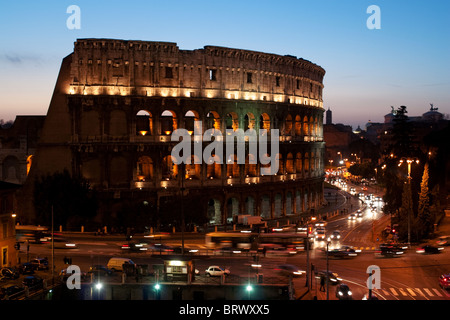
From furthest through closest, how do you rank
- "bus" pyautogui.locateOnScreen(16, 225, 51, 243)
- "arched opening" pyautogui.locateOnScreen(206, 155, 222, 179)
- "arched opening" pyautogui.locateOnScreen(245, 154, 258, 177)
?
1. "arched opening" pyautogui.locateOnScreen(245, 154, 258, 177)
2. "arched opening" pyautogui.locateOnScreen(206, 155, 222, 179)
3. "bus" pyautogui.locateOnScreen(16, 225, 51, 243)

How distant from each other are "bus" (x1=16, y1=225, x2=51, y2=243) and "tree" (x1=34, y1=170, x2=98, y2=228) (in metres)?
2.54

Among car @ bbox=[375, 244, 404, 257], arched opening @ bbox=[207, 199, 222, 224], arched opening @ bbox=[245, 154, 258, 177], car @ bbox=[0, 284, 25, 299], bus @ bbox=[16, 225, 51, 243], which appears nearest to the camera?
car @ bbox=[0, 284, 25, 299]

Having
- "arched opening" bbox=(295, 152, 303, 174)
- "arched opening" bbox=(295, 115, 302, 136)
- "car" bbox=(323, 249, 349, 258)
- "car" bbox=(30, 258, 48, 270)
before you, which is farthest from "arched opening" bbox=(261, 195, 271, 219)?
"car" bbox=(30, 258, 48, 270)

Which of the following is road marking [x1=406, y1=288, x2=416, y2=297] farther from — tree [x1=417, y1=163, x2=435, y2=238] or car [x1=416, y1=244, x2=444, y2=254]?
tree [x1=417, y1=163, x2=435, y2=238]

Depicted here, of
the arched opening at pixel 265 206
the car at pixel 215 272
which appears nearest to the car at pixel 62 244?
the car at pixel 215 272

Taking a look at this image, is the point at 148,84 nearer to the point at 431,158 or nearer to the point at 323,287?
the point at 323,287

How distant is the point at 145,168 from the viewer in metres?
77.5

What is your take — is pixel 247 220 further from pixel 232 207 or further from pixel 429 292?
pixel 429 292

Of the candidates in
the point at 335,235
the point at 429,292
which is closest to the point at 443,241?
the point at 335,235

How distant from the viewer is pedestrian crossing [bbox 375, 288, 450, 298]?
1527 inches

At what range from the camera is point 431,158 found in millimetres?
84875

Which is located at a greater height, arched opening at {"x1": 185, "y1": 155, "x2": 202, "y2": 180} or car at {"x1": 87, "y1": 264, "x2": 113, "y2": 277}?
arched opening at {"x1": 185, "y1": 155, "x2": 202, "y2": 180}
